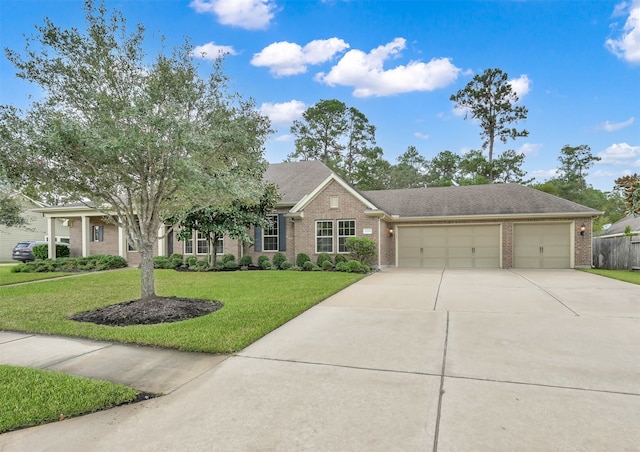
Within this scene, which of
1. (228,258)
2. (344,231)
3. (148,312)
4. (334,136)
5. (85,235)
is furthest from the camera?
(334,136)

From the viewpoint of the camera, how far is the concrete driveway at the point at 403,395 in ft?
8.27

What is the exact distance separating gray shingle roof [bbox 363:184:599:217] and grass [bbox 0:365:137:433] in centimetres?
1477

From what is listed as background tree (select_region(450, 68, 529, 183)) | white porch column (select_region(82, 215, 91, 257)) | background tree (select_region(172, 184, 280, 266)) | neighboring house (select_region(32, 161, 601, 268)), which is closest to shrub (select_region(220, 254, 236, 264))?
neighboring house (select_region(32, 161, 601, 268))

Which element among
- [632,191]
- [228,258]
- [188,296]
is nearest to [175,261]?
[228,258]

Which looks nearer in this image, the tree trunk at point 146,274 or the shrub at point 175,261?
the tree trunk at point 146,274

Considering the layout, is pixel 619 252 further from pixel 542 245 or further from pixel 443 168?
pixel 443 168

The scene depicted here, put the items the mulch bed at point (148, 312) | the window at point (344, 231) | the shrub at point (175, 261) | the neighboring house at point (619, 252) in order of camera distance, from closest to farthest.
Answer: the mulch bed at point (148, 312) → the neighboring house at point (619, 252) → the window at point (344, 231) → the shrub at point (175, 261)

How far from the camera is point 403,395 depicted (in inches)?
126

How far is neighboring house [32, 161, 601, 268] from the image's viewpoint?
15008 millimetres

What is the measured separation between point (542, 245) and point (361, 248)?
319 inches

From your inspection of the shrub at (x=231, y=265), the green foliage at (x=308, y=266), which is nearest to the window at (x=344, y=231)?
the green foliage at (x=308, y=266)

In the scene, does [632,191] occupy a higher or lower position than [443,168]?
lower

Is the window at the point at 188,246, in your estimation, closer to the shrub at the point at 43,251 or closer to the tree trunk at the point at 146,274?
the shrub at the point at 43,251

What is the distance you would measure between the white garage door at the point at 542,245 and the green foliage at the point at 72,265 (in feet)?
61.0
